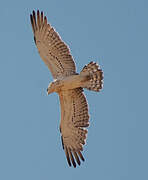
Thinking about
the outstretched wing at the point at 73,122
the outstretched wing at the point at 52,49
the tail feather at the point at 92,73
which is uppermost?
the outstretched wing at the point at 52,49

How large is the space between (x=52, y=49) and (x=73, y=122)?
1.86 m

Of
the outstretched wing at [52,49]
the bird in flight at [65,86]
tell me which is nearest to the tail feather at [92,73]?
the bird in flight at [65,86]

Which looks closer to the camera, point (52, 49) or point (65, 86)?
point (65, 86)

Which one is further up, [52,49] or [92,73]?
[52,49]

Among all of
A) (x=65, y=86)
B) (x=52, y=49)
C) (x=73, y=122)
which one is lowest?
(x=73, y=122)

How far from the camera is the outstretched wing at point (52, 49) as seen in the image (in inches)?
444

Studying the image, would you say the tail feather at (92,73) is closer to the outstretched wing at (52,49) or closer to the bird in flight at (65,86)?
the bird in flight at (65,86)

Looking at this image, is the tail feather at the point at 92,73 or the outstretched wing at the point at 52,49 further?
the outstretched wing at the point at 52,49

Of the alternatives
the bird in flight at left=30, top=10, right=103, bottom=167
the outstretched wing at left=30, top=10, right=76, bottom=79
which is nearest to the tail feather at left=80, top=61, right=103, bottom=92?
the bird in flight at left=30, top=10, right=103, bottom=167

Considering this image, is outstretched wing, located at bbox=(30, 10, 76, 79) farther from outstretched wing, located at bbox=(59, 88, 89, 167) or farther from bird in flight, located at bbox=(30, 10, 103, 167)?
outstretched wing, located at bbox=(59, 88, 89, 167)

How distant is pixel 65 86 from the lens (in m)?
11.0

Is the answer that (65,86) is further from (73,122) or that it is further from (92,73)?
(73,122)

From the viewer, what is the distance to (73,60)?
1123cm

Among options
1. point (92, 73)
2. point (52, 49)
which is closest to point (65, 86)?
point (92, 73)
